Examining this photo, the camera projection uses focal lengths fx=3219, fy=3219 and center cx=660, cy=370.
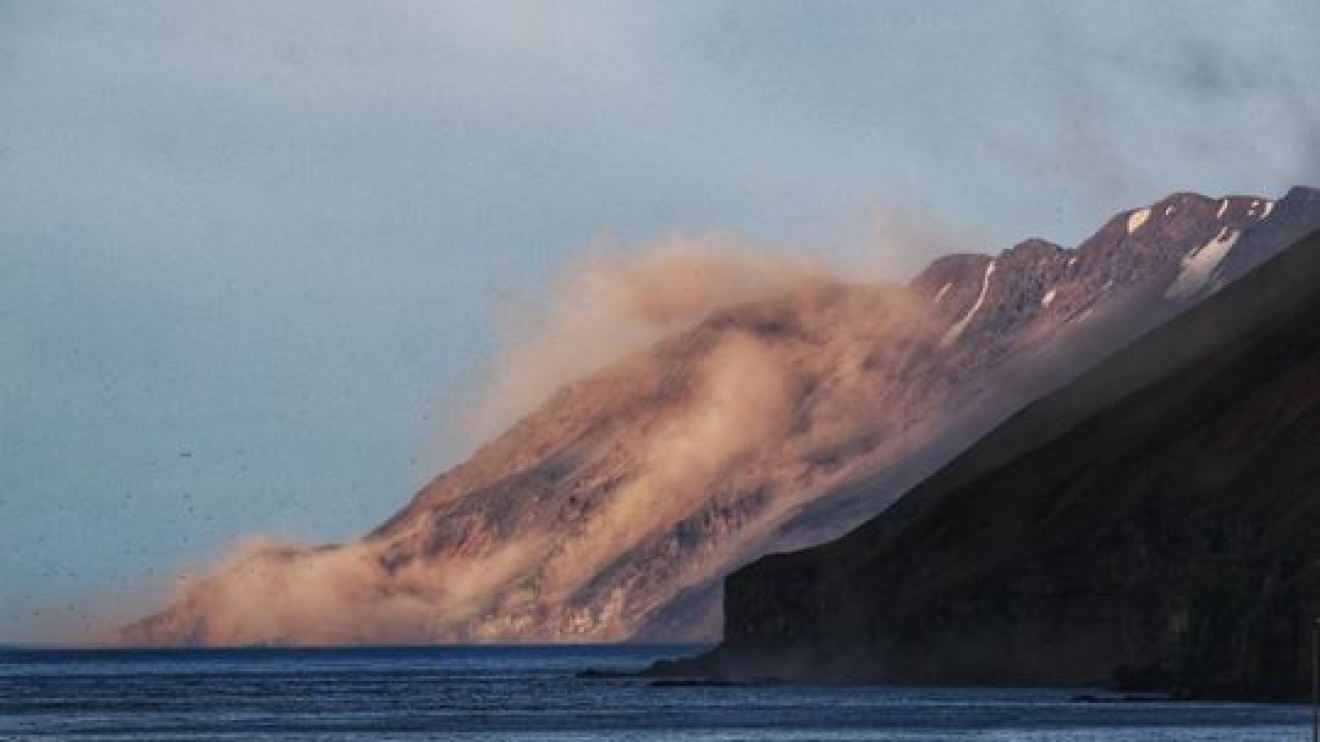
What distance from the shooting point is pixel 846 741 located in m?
200

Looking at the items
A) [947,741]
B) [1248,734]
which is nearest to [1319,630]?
[1248,734]

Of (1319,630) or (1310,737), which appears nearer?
(1310,737)

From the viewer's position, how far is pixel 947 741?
648 ft

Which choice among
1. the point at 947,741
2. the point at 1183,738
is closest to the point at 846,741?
the point at 947,741

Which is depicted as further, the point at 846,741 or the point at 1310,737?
the point at 846,741

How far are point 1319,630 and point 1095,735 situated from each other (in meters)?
15.4

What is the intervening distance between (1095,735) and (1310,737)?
19.9 metres

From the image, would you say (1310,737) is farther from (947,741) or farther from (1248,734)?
(947,741)

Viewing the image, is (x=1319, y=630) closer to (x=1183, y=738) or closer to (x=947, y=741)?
(x=1183, y=738)

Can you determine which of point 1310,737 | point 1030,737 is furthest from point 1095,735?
point 1310,737

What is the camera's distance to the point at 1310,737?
593ft

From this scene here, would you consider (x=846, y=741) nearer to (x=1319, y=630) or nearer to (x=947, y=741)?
(x=947, y=741)

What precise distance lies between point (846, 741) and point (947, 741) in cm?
651

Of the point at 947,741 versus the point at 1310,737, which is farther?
the point at 947,741
